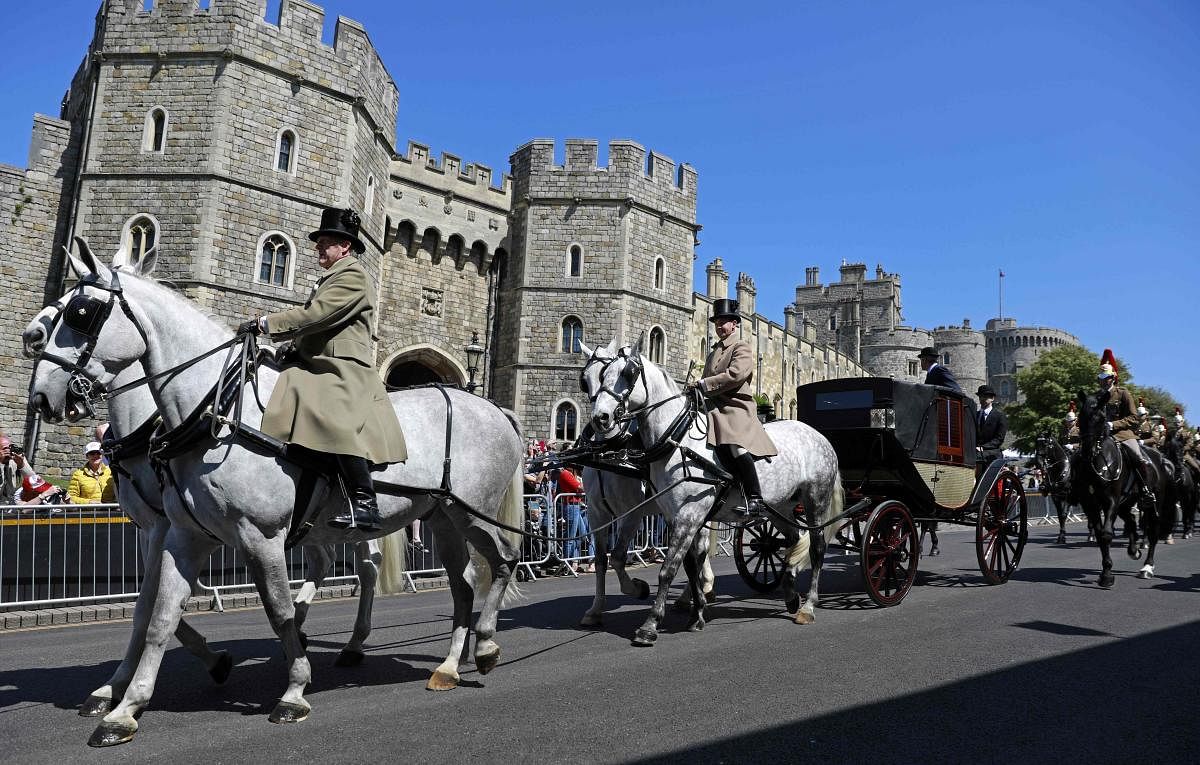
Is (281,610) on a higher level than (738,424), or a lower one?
lower

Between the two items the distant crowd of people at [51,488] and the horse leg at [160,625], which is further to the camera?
Answer: the distant crowd of people at [51,488]

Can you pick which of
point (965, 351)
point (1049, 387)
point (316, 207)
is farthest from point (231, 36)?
point (965, 351)

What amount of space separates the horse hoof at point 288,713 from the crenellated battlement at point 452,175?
24598 millimetres

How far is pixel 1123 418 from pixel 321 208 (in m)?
18.8

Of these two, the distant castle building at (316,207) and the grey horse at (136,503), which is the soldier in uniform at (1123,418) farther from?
the distant castle building at (316,207)

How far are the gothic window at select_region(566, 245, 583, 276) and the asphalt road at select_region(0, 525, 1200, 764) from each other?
838 inches

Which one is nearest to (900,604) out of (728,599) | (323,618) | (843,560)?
(728,599)

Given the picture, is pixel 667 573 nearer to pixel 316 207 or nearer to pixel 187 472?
pixel 187 472

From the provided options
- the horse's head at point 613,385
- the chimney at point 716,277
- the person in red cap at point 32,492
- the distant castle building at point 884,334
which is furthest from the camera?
the distant castle building at point 884,334

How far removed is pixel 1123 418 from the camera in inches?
423

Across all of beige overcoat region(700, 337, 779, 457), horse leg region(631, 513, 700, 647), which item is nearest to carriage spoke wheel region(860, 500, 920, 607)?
beige overcoat region(700, 337, 779, 457)

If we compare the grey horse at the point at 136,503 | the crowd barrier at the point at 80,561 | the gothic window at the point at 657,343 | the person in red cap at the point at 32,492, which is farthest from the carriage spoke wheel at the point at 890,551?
the gothic window at the point at 657,343

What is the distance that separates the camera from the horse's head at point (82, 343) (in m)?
4.01

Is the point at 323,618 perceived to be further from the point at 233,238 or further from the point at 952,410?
the point at 233,238
